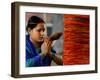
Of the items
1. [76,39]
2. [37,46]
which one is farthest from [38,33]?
[76,39]

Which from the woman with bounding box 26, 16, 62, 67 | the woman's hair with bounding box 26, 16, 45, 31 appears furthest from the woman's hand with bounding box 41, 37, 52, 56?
the woman's hair with bounding box 26, 16, 45, 31

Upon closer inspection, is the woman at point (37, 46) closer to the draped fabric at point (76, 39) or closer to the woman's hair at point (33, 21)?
the woman's hair at point (33, 21)

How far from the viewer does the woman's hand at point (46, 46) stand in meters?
1.96

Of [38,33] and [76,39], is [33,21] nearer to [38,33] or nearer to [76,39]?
[38,33]

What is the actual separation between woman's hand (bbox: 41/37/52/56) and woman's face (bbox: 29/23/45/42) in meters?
0.04

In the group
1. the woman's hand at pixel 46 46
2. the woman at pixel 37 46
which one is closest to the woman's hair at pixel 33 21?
the woman at pixel 37 46

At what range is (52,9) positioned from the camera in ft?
6.45

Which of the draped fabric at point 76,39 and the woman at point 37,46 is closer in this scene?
the woman at point 37,46

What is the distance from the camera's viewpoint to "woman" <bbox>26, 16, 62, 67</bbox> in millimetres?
1901

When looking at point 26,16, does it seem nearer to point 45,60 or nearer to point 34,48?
point 34,48

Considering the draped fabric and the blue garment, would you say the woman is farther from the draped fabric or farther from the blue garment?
the draped fabric

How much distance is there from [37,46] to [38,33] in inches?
4.0

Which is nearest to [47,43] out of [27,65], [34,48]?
[34,48]

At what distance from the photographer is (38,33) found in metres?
1.94
